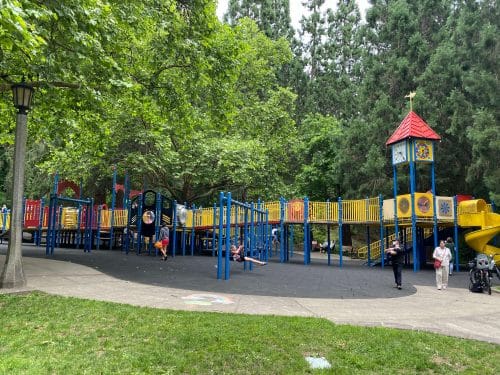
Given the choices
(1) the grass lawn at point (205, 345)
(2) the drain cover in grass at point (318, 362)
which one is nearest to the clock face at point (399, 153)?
(1) the grass lawn at point (205, 345)

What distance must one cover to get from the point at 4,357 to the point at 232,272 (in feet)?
33.6

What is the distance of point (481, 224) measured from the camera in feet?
65.0

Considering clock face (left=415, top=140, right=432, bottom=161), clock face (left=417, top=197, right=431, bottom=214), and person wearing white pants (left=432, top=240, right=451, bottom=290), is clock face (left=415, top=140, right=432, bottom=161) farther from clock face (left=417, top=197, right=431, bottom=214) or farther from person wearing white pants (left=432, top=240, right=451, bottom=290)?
person wearing white pants (left=432, top=240, right=451, bottom=290)

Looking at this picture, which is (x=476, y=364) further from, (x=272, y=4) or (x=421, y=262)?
(x=272, y=4)

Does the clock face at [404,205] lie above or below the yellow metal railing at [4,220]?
above

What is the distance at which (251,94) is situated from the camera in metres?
34.1

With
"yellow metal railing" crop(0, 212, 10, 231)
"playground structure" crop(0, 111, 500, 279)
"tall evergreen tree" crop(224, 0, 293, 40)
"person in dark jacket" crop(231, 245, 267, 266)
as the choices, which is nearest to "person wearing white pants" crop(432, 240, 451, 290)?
"person in dark jacket" crop(231, 245, 267, 266)

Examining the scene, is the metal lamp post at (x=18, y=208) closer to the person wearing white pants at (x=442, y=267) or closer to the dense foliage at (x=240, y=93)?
the dense foliage at (x=240, y=93)

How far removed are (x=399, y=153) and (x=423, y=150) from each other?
3.71 ft

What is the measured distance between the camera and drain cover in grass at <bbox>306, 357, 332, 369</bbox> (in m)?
5.20

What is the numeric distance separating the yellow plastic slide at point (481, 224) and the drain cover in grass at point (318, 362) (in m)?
16.8

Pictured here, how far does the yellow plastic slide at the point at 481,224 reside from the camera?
19609mm

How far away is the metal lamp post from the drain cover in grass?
636cm

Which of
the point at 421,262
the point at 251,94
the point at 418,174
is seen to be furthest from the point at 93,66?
the point at 251,94
